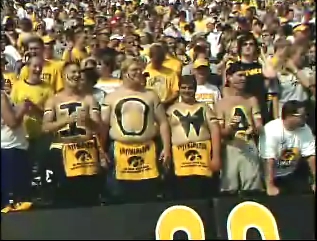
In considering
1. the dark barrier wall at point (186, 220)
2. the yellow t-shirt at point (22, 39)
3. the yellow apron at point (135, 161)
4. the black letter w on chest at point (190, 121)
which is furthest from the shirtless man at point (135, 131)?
the yellow t-shirt at point (22, 39)

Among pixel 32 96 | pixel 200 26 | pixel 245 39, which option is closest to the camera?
pixel 32 96

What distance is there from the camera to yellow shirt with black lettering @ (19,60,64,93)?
13.9ft

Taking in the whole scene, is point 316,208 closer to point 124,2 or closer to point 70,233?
point 70,233

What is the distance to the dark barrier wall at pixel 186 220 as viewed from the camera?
3.97 m

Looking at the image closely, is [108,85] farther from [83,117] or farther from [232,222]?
[232,222]

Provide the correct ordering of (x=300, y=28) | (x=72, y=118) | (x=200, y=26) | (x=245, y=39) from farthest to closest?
(x=200, y=26), (x=245, y=39), (x=72, y=118), (x=300, y=28)

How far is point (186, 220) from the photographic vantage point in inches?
160

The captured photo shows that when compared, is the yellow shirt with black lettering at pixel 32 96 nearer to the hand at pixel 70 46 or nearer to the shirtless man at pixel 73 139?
the shirtless man at pixel 73 139

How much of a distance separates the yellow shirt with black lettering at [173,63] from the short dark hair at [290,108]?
2.55ft

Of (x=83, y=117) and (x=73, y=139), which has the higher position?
(x=83, y=117)

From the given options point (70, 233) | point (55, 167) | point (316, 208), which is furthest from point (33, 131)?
point (316, 208)

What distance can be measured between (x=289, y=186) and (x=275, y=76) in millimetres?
689

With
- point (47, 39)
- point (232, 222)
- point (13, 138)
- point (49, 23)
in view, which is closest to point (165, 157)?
point (232, 222)

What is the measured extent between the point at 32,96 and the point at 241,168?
1.38m
